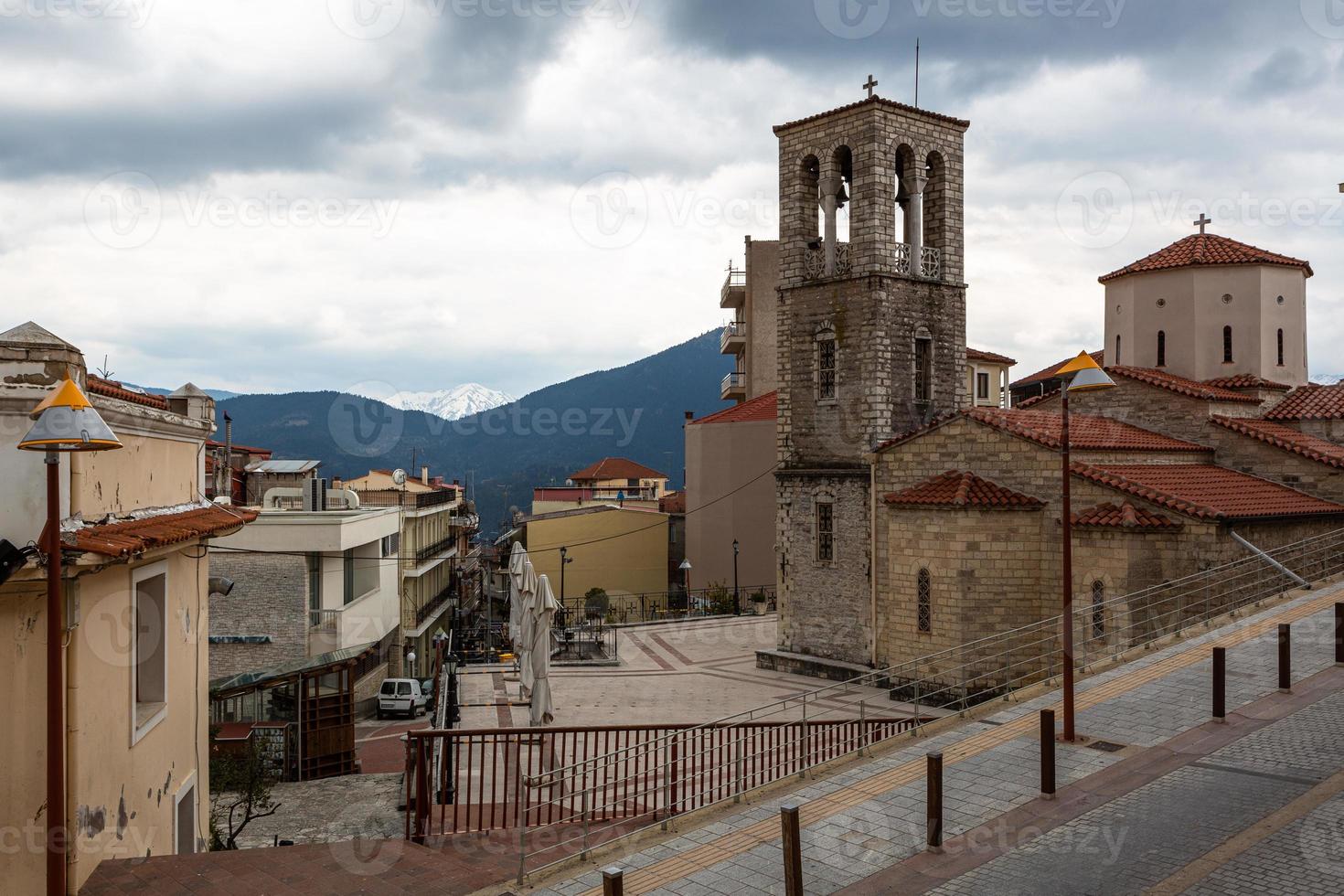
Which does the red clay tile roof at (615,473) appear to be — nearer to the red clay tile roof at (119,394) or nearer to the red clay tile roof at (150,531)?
the red clay tile roof at (119,394)

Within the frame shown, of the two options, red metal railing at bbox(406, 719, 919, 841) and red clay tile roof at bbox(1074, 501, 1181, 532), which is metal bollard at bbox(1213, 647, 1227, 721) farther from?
red clay tile roof at bbox(1074, 501, 1181, 532)

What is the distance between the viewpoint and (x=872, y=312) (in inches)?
1037

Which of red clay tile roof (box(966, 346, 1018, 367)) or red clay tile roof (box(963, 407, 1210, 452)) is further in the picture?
red clay tile roof (box(966, 346, 1018, 367))

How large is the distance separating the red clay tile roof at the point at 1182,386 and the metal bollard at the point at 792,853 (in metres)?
22.0

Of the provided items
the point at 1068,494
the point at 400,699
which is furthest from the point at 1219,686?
the point at 400,699

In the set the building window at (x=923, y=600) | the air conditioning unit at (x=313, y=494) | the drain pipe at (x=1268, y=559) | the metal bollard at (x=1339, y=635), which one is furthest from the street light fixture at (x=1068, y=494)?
the air conditioning unit at (x=313, y=494)

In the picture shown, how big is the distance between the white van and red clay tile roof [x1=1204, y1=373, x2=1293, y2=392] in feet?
86.1

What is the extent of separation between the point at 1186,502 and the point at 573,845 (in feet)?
49.5

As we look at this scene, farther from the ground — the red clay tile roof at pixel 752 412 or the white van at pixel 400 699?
the red clay tile roof at pixel 752 412

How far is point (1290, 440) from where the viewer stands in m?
24.2

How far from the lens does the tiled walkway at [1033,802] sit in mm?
Answer: 8438

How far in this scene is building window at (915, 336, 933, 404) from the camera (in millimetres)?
27250

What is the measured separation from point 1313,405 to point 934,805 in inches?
950

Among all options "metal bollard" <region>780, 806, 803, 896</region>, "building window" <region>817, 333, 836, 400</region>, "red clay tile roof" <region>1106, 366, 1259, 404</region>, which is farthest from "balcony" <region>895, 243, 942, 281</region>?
"metal bollard" <region>780, 806, 803, 896</region>
